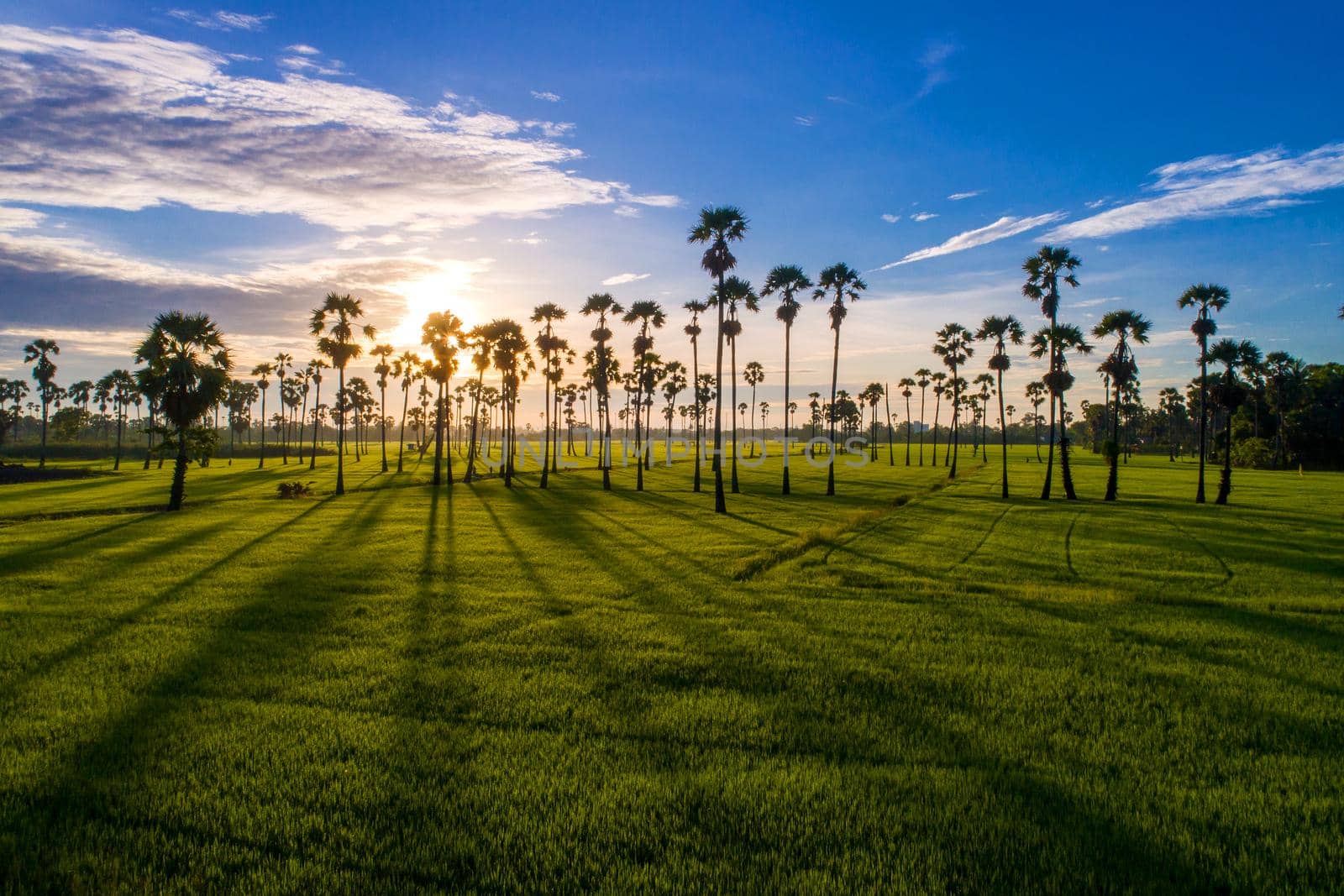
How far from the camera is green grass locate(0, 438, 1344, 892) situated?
19.4 ft

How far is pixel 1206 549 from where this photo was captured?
81.4 feet

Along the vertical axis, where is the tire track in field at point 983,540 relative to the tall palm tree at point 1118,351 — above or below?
below

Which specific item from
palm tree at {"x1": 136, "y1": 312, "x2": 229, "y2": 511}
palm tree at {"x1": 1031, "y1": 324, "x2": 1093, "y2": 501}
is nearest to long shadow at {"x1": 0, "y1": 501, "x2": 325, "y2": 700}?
palm tree at {"x1": 136, "y1": 312, "x2": 229, "y2": 511}

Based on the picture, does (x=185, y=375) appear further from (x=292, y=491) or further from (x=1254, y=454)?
(x=1254, y=454)

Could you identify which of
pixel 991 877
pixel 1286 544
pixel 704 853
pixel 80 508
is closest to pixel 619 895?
pixel 704 853

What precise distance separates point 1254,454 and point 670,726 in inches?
4630

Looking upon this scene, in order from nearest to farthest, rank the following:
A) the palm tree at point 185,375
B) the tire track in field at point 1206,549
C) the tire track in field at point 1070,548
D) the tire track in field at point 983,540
→ the tire track in field at point 1206,549 < the tire track in field at point 1070,548 < the tire track in field at point 983,540 < the palm tree at point 185,375

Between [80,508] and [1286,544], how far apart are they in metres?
64.5

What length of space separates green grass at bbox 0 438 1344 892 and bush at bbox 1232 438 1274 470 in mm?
92210

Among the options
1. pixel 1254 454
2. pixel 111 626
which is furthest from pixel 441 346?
pixel 1254 454

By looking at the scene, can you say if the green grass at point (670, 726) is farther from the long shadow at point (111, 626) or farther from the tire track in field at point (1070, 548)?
the tire track in field at point (1070, 548)

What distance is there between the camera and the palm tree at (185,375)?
129ft

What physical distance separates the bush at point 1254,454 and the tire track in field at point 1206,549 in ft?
249

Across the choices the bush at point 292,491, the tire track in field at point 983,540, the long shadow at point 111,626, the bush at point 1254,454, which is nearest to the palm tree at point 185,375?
the bush at point 292,491
